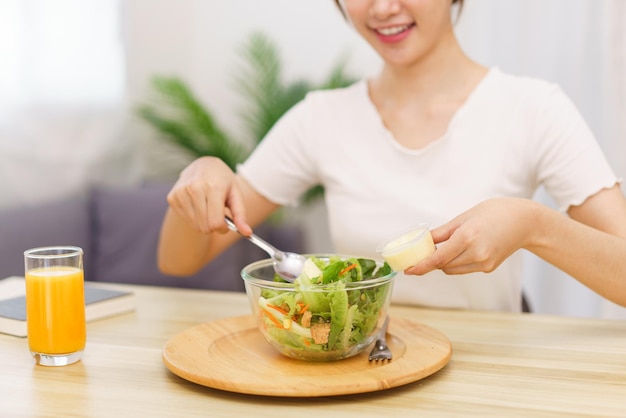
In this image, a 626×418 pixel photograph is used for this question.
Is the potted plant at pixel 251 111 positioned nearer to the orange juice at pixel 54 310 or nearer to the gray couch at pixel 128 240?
the gray couch at pixel 128 240

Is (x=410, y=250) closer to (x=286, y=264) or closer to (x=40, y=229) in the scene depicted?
(x=286, y=264)

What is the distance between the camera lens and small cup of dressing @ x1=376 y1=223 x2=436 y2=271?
1117 millimetres

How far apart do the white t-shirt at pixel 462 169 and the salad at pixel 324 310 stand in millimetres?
578

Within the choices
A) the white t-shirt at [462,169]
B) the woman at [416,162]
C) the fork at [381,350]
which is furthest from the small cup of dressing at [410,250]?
the white t-shirt at [462,169]

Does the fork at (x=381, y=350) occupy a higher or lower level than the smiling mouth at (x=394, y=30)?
lower

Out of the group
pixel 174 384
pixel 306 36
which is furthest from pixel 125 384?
pixel 306 36

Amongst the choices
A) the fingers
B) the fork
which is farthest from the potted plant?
the fork

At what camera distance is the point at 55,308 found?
1.17 m

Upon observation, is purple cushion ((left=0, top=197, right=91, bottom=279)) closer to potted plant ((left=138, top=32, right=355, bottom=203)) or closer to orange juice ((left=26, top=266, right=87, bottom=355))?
potted plant ((left=138, top=32, right=355, bottom=203))

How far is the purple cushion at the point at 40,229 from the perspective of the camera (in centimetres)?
259

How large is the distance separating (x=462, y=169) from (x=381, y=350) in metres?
0.65

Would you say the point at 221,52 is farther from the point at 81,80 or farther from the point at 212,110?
the point at 81,80

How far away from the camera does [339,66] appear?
3143 millimetres

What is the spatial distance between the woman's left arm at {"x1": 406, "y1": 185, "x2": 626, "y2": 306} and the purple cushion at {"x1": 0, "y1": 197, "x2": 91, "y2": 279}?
1.74m
